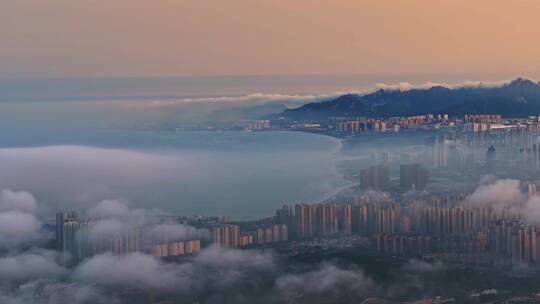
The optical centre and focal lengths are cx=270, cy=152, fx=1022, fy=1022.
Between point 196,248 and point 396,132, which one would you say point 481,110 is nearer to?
point 396,132

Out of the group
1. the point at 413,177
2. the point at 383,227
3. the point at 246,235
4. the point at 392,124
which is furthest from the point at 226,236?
the point at 392,124

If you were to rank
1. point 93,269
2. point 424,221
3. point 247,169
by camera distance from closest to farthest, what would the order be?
point 93,269
point 424,221
point 247,169

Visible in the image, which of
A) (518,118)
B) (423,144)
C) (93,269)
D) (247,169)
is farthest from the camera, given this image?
(518,118)

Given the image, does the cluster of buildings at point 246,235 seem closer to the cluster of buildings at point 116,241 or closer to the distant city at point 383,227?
the distant city at point 383,227

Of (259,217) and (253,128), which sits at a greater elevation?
(253,128)

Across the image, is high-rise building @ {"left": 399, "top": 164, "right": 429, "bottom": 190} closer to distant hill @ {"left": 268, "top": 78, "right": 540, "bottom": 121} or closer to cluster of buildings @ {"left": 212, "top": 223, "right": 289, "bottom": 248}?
distant hill @ {"left": 268, "top": 78, "right": 540, "bottom": 121}

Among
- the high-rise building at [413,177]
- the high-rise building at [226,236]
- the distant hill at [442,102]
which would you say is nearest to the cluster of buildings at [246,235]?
the high-rise building at [226,236]

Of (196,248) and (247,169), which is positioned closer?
(196,248)

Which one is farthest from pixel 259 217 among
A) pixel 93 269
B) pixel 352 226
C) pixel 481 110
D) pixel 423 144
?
pixel 481 110
